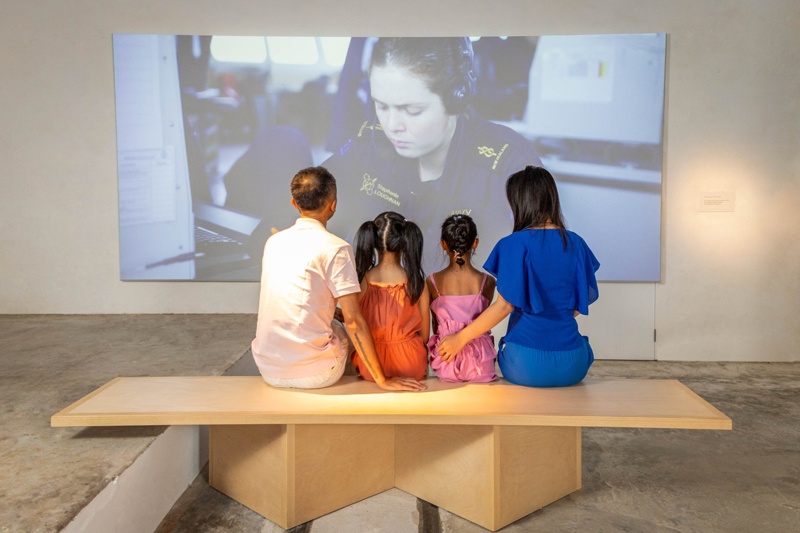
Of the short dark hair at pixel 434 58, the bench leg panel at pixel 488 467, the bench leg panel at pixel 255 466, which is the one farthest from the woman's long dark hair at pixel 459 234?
the short dark hair at pixel 434 58

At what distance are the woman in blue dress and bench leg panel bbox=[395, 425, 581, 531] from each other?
254mm

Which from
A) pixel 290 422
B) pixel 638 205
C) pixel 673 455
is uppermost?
pixel 638 205

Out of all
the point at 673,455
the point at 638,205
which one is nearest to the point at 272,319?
the point at 673,455

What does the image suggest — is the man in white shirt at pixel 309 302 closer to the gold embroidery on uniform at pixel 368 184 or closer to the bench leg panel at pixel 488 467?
the bench leg panel at pixel 488 467

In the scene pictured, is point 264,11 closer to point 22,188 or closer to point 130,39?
point 130,39

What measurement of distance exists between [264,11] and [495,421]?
3.80 meters

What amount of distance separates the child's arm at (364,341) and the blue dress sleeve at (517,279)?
0.48 m

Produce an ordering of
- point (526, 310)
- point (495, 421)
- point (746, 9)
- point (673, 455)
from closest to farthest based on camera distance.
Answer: point (495, 421), point (526, 310), point (673, 455), point (746, 9)

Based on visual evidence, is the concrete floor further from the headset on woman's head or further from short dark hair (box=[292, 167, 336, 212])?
the headset on woman's head

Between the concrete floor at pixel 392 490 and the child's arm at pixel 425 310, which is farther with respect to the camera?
the child's arm at pixel 425 310

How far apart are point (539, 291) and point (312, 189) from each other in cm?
94

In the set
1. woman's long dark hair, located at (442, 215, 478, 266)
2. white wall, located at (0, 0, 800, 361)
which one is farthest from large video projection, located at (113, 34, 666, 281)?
woman's long dark hair, located at (442, 215, 478, 266)

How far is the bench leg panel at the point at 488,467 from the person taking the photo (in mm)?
2189

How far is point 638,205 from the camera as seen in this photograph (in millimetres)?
4734
